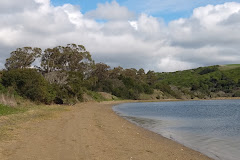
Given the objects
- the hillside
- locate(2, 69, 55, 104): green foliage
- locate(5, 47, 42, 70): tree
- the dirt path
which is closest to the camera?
the dirt path

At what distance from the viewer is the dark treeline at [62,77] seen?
33.7 metres

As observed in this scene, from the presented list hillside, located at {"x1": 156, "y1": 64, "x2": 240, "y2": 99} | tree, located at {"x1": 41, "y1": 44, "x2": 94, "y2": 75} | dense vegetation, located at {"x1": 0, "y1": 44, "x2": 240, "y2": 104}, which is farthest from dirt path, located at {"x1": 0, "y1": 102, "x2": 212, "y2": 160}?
hillside, located at {"x1": 156, "y1": 64, "x2": 240, "y2": 99}

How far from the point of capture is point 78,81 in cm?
4559

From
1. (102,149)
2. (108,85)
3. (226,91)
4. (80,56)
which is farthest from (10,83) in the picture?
(226,91)

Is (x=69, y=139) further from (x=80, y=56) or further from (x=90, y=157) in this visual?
(x=80, y=56)

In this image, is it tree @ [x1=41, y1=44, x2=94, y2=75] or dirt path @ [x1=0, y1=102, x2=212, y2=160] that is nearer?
dirt path @ [x1=0, y1=102, x2=212, y2=160]

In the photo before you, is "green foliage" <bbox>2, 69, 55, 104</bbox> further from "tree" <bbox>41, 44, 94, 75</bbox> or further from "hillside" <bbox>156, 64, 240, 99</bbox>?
"hillside" <bbox>156, 64, 240, 99</bbox>

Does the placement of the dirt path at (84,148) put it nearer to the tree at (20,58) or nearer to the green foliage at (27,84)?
the green foliage at (27,84)

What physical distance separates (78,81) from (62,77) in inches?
116

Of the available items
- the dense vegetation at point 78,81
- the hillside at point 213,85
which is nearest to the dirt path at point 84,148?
the dense vegetation at point 78,81

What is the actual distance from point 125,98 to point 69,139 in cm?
6862

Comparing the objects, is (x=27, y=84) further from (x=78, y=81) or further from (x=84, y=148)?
(x=84, y=148)

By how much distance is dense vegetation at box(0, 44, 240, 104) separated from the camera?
33875 millimetres

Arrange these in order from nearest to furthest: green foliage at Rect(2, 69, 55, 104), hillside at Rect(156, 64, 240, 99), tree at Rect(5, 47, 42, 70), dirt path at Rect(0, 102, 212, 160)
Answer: dirt path at Rect(0, 102, 212, 160) < green foliage at Rect(2, 69, 55, 104) < tree at Rect(5, 47, 42, 70) < hillside at Rect(156, 64, 240, 99)
